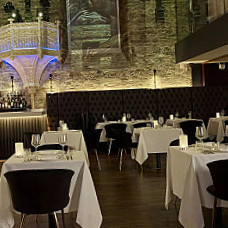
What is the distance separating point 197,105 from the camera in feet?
37.2

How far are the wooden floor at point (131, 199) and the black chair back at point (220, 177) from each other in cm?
75

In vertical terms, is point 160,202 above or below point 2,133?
below

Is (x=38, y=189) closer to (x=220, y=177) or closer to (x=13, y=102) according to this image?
(x=220, y=177)

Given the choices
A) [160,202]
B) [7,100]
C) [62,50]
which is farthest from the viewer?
[62,50]

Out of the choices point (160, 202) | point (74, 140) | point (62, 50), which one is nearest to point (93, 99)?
point (62, 50)

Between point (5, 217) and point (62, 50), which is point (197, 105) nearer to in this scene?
point (62, 50)

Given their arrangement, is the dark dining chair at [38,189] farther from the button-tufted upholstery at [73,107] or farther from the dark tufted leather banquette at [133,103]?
the button-tufted upholstery at [73,107]

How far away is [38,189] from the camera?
3.25 m

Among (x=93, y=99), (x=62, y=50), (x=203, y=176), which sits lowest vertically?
(x=203, y=176)

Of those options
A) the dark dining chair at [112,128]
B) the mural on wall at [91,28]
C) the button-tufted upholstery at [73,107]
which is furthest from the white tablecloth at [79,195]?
the mural on wall at [91,28]

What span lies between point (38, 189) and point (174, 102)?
8.50 m

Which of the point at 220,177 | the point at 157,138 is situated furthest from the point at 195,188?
the point at 157,138

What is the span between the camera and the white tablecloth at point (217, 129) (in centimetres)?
860

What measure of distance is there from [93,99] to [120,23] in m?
2.59
